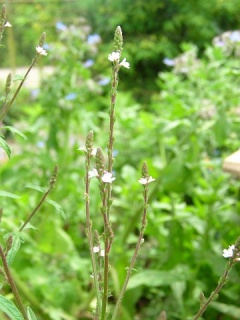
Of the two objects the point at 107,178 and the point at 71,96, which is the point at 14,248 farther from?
the point at 71,96

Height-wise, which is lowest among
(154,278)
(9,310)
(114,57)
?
(154,278)

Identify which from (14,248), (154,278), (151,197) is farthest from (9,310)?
(151,197)

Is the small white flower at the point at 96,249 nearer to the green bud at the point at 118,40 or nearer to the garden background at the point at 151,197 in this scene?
the green bud at the point at 118,40

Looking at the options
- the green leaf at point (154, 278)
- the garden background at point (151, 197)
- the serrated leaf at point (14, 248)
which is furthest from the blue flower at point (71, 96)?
the serrated leaf at point (14, 248)

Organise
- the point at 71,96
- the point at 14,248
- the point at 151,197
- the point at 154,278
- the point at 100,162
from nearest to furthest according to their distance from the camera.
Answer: the point at 100,162 < the point at 14,248 < the point at 154,278 < the point at 151,197 < the point at 71,96

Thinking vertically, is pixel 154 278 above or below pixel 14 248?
below

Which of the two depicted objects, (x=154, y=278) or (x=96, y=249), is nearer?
(x=96, y=249)

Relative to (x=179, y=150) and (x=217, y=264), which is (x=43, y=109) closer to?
(x=179, y=150)

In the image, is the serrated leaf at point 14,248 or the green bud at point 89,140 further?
the serrated leaf at point 14,248

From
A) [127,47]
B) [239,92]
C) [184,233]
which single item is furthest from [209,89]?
[127,47]

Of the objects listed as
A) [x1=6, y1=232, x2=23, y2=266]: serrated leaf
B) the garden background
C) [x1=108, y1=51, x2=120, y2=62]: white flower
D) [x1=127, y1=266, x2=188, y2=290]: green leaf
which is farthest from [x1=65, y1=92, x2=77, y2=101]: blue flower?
[x1=108, y1=51, x2=120, y2=62]: white flower
